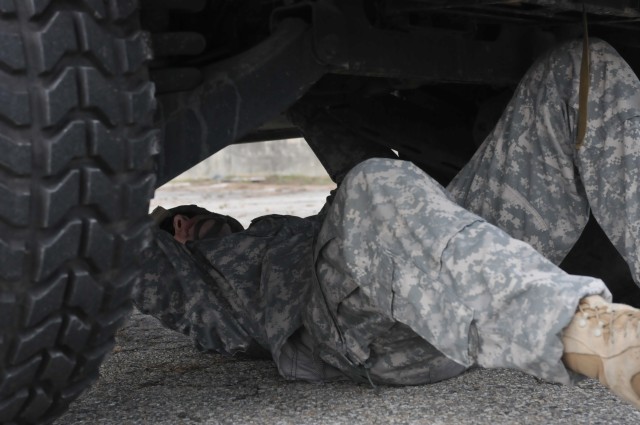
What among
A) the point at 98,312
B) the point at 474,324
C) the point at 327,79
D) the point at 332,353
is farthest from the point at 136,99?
the point at 327,79

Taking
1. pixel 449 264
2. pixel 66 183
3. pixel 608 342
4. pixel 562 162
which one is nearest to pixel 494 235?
pixel 449 264

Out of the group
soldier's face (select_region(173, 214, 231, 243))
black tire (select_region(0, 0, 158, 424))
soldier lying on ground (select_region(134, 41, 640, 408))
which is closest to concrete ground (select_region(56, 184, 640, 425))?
soldier lying on ground (select_region(134, 41, 640, 408))

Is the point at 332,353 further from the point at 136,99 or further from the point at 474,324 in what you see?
the point at 136,99

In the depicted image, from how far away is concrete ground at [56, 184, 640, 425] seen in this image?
187 cm

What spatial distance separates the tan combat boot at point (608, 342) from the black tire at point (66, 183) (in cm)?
65

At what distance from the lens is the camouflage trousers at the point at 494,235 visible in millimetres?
1407

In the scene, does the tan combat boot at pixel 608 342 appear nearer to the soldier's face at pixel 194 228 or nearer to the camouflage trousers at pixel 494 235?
the camouflage trousers at pixel 494 235

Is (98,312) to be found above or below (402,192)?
below

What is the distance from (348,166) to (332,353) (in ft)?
2.94

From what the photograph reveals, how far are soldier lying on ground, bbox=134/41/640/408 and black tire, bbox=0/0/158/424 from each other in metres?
0.13

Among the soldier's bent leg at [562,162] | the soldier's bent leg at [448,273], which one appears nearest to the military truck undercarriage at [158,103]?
the soldier's bent leg at [562,162]

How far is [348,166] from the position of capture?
2.80 meters

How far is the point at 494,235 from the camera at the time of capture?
1.48 metres

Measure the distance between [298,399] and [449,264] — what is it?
2.10ft
